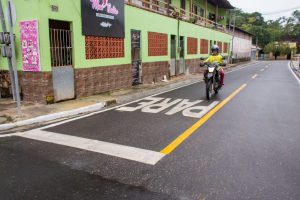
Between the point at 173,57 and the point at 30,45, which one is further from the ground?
the point at 30,45

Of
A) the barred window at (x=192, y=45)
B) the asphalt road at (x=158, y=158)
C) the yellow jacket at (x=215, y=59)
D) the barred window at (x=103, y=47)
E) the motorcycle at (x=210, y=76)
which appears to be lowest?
the asphalt road at (x=158, y=158)

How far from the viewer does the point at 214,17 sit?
39625 mm

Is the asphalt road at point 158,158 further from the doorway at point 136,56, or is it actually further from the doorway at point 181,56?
the doorway at point 181,56

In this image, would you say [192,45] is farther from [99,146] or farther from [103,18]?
[99,146]

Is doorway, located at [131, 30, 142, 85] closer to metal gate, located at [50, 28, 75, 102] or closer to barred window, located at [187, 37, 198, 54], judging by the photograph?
metal gate, located at [50, 28, 75, 102]

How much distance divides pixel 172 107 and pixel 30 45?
5.18 meters

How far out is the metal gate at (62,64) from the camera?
32.6ft

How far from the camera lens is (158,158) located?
480cm

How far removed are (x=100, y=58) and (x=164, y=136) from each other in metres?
7.05

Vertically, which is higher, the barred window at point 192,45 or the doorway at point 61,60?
the barred window at point 192,45

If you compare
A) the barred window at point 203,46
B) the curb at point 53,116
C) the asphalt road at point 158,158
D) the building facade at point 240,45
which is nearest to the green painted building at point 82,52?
the curb at point 53,116

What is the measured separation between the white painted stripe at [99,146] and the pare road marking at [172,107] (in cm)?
309

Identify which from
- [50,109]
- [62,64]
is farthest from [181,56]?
[50,109]

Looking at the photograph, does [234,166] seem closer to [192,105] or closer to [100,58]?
[192,105]
